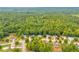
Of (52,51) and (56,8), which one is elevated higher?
(56,8)

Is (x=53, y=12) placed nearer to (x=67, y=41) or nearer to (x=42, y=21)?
(x=42, y=21)
